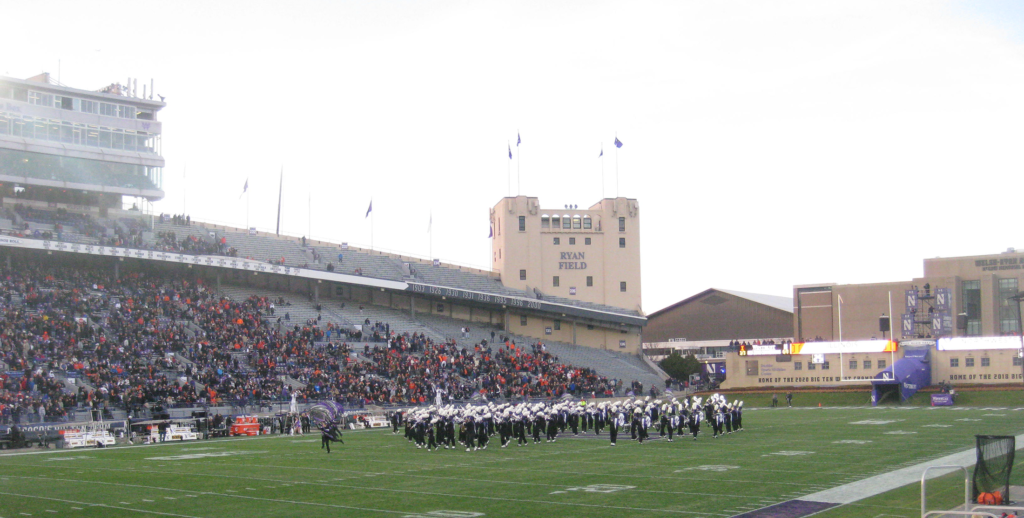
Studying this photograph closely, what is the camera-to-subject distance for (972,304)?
250ft

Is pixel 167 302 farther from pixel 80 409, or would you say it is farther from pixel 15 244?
pixel 80 409

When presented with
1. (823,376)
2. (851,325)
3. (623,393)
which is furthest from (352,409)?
(851,325)

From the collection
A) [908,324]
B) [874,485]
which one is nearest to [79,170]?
[874,485]

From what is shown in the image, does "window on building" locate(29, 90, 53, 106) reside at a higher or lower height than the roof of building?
higher

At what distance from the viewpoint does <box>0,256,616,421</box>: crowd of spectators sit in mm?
37719

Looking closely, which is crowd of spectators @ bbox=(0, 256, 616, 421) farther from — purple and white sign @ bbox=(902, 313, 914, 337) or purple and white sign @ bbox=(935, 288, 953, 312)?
purple and white sign @ bbox=(935, 288, 953, 312)

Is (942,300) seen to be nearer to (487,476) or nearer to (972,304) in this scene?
(972,304)

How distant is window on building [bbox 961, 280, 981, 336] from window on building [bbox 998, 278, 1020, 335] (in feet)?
5.09

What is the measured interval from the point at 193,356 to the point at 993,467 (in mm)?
35619

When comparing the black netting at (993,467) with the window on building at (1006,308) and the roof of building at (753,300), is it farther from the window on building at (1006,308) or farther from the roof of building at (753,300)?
the roof of building at (753,300)

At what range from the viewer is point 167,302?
47.2 m

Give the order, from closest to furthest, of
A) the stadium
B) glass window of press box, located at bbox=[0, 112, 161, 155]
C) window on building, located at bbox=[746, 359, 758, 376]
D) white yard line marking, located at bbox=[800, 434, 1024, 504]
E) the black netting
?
the black netting, white yard line marking, located at bbox=[800, 434, 1024, 504], the stadium, glass window of press box, located at bbox=[0, 112, 161, 155], window on building, located at bbox=[746, 359, 758, 376]

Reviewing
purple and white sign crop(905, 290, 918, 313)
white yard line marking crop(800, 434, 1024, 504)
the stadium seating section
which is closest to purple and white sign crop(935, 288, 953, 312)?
purple and white sign crop(905, 290, 918, 313)

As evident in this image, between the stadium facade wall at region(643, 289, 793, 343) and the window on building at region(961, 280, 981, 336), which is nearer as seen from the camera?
the window on building at region(961, 280, 981, 336)
